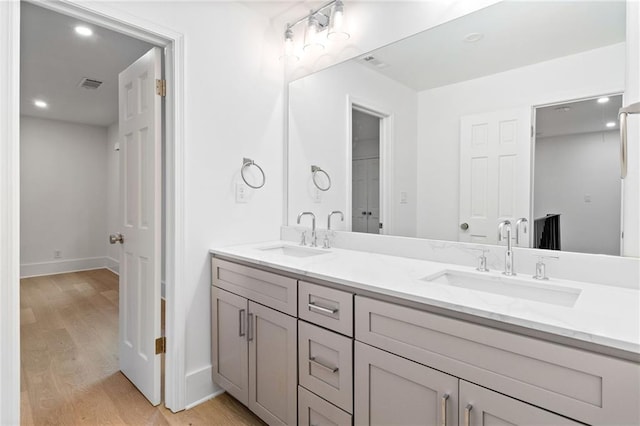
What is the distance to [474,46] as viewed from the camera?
64.4 inches

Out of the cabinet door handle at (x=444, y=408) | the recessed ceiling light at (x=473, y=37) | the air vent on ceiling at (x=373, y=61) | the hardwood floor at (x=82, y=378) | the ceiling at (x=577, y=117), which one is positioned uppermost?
the air vent on ceiling at (x=373, y=61)

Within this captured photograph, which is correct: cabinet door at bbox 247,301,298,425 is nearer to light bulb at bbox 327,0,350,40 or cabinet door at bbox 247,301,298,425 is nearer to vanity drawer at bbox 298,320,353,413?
vanity drawer at bbox 298,320,353,413

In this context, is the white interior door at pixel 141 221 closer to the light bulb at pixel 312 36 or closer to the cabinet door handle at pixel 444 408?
the light bulb at pixel 312 36

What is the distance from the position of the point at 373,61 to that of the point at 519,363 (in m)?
1.66

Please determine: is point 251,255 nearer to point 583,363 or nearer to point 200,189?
point 200,189

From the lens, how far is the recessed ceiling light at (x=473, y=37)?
1610 mm

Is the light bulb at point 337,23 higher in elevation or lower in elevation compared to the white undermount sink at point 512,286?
higher

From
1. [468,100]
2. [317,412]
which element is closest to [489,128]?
[468,100]

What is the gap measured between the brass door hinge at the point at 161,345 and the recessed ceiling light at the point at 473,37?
224cm

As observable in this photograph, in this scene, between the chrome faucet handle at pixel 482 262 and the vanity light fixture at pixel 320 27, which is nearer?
the chrome faucet handle at pixel 482 262

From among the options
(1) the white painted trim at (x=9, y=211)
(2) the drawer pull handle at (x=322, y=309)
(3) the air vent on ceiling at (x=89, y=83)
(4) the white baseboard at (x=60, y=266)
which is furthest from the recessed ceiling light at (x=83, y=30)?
(4) the white baseboard at (x=60, y=266)

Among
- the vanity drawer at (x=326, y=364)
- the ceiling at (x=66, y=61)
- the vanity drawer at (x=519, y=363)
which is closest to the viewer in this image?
the vanity drawer at (x=519, y=363)

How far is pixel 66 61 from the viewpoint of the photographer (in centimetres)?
321

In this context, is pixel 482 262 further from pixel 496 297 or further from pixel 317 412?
pixel 317 412
